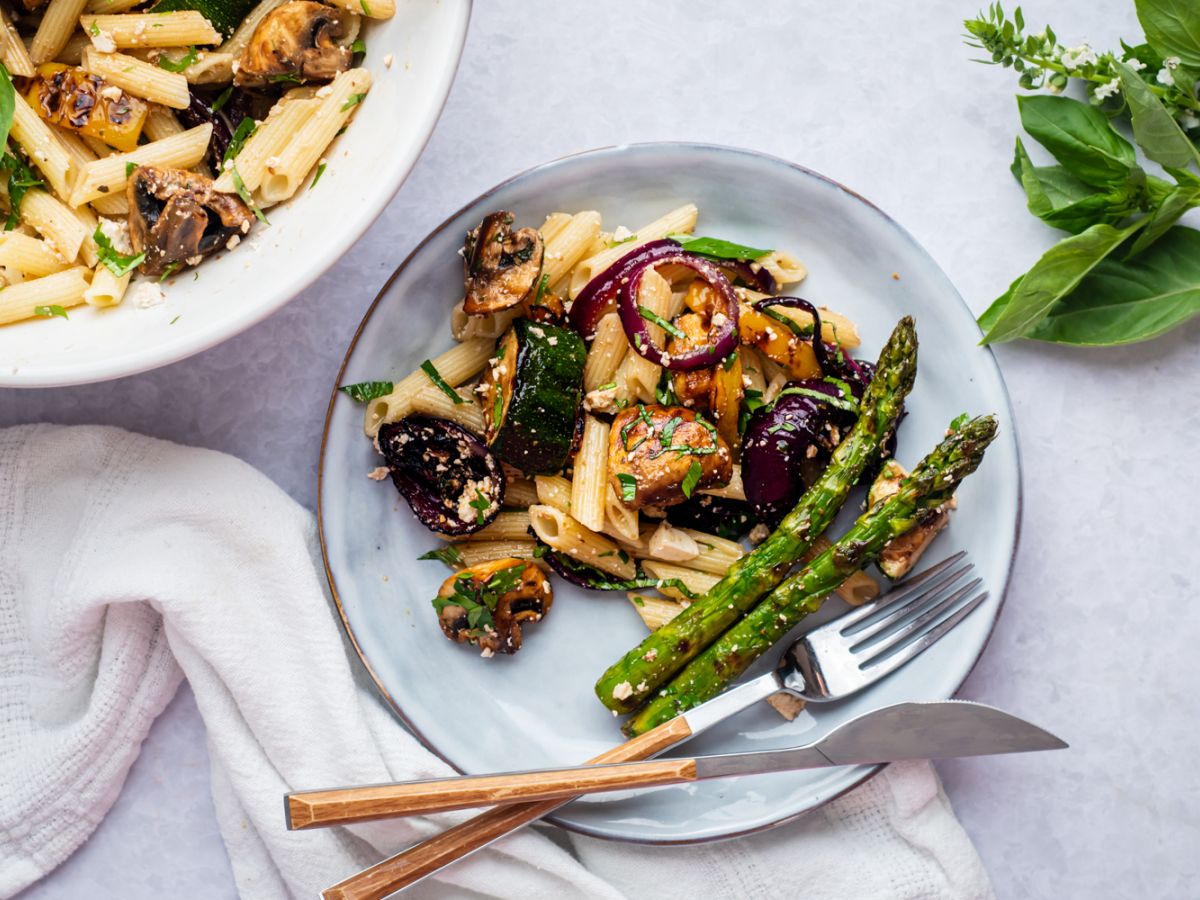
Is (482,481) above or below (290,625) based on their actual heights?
above

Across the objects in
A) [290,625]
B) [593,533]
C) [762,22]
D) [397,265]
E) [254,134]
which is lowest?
[290,625]

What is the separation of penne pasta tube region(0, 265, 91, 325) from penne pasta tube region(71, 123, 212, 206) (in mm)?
166

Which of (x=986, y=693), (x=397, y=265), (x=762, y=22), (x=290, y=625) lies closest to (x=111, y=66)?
(x=397, y=265)

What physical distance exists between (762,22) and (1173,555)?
164cm

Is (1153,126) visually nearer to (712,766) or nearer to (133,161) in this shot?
(712,766)

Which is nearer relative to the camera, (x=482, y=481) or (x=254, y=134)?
(x=254, y=134)

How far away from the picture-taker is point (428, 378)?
231 cm

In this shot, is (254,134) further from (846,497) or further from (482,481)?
(846,497)

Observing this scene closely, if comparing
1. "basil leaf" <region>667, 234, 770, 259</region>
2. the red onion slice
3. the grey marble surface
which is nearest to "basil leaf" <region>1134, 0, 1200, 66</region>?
the grey marble surface

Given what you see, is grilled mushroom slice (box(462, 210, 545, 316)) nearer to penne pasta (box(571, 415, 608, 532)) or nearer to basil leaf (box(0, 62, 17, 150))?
penne pasta (box(571, 415, 608, 532))

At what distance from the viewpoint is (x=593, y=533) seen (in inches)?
90.4

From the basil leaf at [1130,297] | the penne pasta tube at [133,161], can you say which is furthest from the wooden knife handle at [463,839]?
the penne pasta tube at [133,161]

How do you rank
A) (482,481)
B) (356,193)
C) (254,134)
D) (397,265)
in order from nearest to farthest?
(356,193)
(254,134)
(482,481)
(397,265)

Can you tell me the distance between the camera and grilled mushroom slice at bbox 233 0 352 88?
1.94 metres
